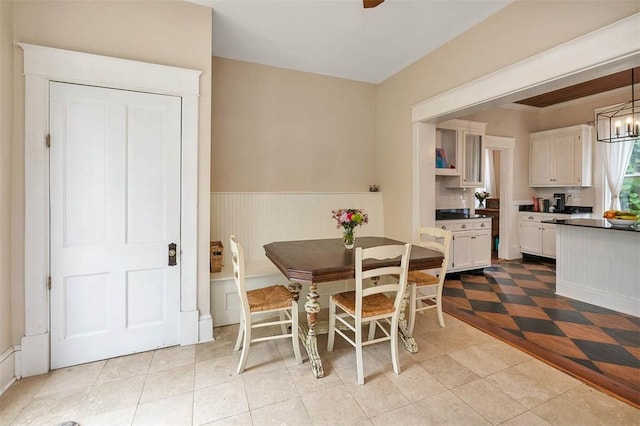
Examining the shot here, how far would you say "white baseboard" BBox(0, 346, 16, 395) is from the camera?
1911mm

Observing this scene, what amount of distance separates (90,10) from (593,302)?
18.8ft

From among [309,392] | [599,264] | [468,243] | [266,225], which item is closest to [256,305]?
[309,392]

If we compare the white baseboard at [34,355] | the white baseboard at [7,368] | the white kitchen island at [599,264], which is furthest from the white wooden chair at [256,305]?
the white kitchen island at [599,264]

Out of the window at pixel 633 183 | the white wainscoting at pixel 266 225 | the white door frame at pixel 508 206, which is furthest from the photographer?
the white door frame at pixel 508 206

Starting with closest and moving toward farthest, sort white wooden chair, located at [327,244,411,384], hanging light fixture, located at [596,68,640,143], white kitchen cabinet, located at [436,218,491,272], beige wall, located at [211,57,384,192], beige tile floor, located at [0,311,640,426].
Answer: beige tile floor, located at [0,311,640,426] < white wooden chair, located at [327,244,411,384] < beige wall, located at [211,57,384,192] < white kitchen cabinet, located at [436,218,491,272] < hanging light fixture, located at [596,68,640,143]

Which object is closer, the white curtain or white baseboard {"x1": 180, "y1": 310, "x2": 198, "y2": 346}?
white baseboard {"x1": 180, "y1": 310, "x2": 198, "y2": 346}

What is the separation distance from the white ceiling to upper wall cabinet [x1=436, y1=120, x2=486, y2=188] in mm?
1274

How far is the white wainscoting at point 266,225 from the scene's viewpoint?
9.52 ft

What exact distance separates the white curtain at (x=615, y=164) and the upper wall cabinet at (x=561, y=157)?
0.75ft

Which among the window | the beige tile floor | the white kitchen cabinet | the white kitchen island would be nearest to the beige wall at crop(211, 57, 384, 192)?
the white kitchen cabinet

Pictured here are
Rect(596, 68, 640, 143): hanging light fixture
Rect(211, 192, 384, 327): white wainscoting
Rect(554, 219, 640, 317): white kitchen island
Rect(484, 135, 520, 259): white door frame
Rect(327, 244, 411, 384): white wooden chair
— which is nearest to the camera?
Rect(327, 244, 411, 384): white wooden chair

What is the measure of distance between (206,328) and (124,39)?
8.25 ft

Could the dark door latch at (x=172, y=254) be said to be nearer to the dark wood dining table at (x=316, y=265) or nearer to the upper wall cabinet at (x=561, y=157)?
the dark wood dining table at (x=316, y=265)

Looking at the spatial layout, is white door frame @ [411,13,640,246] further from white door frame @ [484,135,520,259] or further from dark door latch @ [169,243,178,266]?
white door frame @ [484,135,520,259]
